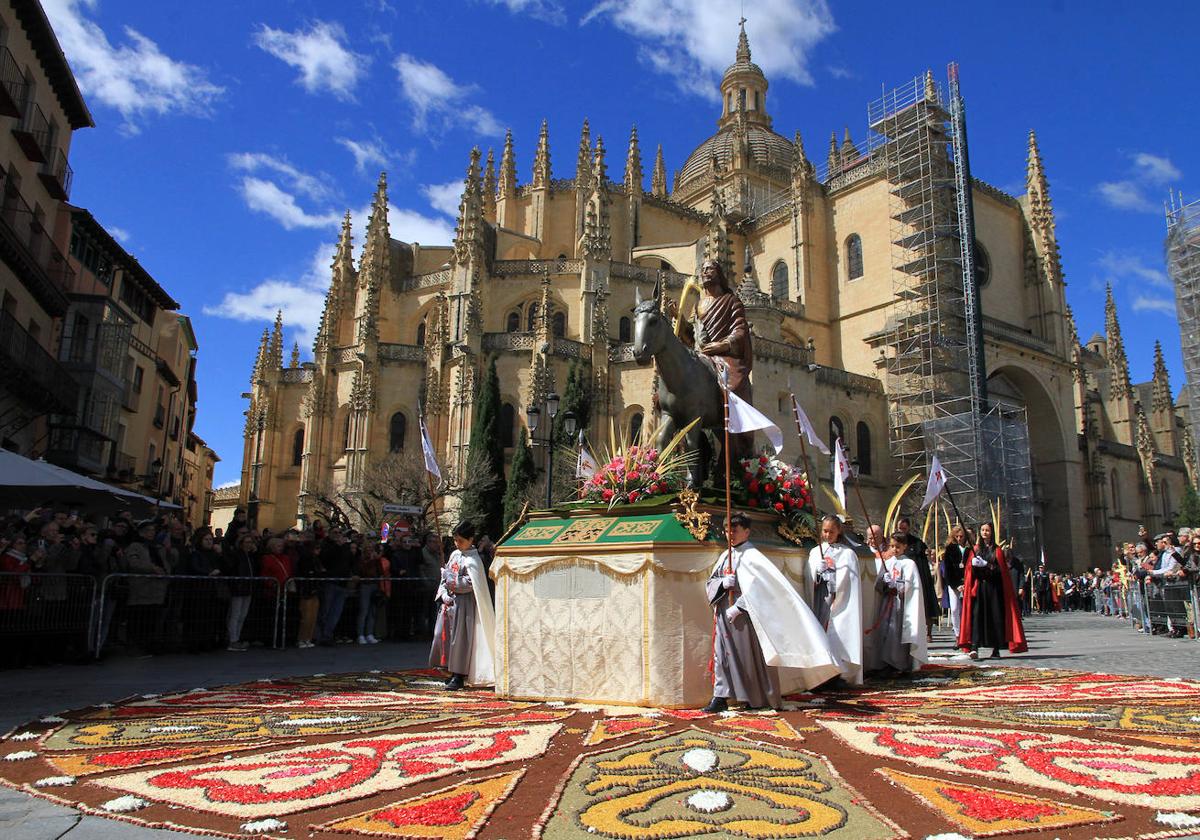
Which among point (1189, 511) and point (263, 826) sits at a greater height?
point (1189, 511)

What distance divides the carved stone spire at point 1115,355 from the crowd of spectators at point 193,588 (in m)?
50.0

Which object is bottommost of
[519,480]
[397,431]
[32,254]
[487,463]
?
[519,480]

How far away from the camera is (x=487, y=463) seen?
99.5ft

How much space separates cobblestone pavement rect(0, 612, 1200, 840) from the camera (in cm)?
340

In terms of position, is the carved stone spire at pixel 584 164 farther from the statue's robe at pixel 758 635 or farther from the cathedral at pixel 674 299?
the statue's robe at pixel 758 635

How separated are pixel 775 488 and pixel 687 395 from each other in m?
1.23

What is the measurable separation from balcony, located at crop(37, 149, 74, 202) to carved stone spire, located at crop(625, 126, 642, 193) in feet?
81.2

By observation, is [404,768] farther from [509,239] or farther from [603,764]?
[509,239]

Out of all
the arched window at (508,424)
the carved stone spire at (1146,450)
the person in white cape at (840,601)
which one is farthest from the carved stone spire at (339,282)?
the carved stone spire at (1146,450)

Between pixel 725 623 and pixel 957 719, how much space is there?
1.60 m

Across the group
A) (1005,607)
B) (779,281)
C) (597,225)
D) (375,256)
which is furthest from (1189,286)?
(375,256)

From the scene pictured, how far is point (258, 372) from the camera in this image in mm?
→ 38000

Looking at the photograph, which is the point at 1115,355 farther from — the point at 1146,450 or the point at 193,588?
the point at 193,588

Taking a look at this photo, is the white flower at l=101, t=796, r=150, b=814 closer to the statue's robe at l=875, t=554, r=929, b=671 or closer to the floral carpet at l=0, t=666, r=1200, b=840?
the floral carpet at l=0, t=666, r=1200, b=840
